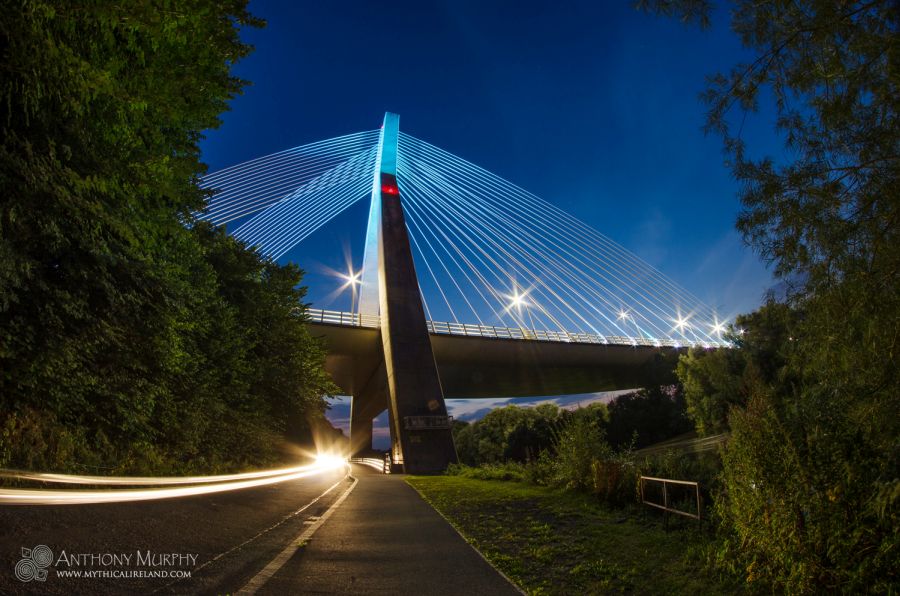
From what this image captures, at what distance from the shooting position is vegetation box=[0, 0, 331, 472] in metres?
5.52

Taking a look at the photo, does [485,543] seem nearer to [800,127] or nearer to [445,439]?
[800,127]

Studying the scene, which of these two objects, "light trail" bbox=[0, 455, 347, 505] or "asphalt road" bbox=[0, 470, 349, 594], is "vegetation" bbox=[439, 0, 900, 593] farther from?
"light trail" bbox=[0, 455, 347, 505]

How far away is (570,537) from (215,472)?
13668 millimetres

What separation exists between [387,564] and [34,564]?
3.54 m

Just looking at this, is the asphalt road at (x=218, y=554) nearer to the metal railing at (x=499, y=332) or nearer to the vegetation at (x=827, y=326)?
the vegetation at (x=827, y=326)

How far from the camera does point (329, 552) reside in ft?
20.4

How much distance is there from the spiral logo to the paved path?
1.86 metres

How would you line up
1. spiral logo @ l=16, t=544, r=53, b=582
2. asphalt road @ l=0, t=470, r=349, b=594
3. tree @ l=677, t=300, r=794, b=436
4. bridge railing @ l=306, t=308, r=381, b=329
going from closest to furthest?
1. spiral logo @ l=16, t=544, r=53, b=582
2. asphalt road @ l=0, t=470, r=349, b=594
3. tree @ l=677, t=300, r=794, b=436
4. bridge railing @ l=306, t=308, r=381, b=329

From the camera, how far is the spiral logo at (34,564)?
3825mm

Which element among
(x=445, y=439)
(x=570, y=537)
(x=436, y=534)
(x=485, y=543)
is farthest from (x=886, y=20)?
(x=445, y=439)

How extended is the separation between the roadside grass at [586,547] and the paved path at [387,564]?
1.39ft

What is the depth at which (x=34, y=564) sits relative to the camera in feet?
13.3

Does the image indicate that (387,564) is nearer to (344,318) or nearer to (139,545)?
(139,545)

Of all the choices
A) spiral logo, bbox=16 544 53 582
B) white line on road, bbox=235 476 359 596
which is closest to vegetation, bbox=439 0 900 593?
white line on road, bbox=235 476 359 596
